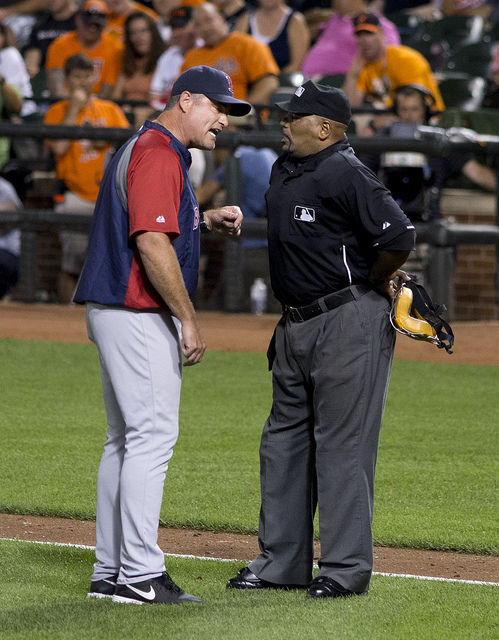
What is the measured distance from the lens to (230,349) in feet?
37.1

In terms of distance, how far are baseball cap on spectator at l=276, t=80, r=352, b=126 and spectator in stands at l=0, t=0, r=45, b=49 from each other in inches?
567

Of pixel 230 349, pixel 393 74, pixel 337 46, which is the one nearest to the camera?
pixel 230 349

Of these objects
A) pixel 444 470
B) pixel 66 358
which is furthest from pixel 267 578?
pixel 66 358

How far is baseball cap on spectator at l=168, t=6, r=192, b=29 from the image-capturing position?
15.3 metres

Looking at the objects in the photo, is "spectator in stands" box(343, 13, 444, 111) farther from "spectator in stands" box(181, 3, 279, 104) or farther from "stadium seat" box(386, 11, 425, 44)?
"stadium seat" box(386, 11, 425, 44)

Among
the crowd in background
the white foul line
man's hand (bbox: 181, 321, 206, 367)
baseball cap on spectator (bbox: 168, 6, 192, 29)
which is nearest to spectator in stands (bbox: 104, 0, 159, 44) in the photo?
the crowd in background

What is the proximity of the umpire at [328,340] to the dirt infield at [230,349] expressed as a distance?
0.61 m

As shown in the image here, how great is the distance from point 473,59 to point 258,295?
5.69 metres

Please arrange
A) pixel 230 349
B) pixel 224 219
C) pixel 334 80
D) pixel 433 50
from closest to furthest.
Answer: pixel 224 219 → pixel 230 349 → pixel 334 80 → pixel 433 50

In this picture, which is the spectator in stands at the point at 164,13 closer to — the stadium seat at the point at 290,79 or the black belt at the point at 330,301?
the stadium seat at the point at 290,79

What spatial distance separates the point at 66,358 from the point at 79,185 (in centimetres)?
278

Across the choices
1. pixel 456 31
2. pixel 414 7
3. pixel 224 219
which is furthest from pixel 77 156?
pixel 224 219

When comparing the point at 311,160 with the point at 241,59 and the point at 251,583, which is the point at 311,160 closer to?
the point at 251,583

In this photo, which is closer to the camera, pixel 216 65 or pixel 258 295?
pixel 258 295
